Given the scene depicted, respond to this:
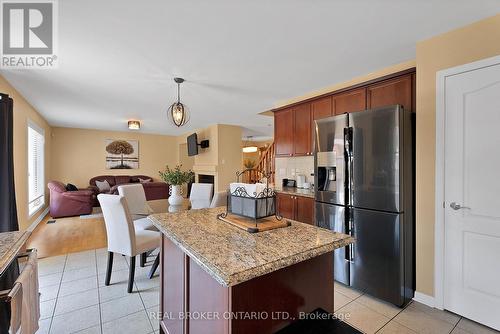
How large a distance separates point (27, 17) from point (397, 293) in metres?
3.91

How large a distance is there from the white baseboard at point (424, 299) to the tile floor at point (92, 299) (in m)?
2.38

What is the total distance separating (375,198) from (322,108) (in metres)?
1.66

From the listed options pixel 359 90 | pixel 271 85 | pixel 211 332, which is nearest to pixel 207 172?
pixel 271 85

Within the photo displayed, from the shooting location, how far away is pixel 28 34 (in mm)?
2049

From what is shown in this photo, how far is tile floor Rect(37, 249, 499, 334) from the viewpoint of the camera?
189 cm

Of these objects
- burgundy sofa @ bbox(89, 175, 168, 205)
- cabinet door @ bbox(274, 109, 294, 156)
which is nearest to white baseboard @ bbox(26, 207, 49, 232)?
burgundy sofa @ bbox(89, 175, 168, 205)

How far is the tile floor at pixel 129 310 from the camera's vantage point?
1.89m

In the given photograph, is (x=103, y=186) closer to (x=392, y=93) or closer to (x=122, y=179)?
(x=122, y=179)

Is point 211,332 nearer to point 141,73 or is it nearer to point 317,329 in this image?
point 317,329

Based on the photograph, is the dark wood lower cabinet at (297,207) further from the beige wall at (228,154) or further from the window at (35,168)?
the window at (35,168)

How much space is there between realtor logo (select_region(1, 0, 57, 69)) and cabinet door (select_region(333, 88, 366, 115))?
121 inches

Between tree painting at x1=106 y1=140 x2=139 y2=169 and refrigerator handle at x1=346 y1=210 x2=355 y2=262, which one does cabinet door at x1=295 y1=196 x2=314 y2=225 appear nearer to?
refrigerator handle at x1=346 y1=210 x2=355 y2=262

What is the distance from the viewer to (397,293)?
2137 mm

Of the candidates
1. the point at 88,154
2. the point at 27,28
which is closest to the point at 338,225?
the point at 27,28
